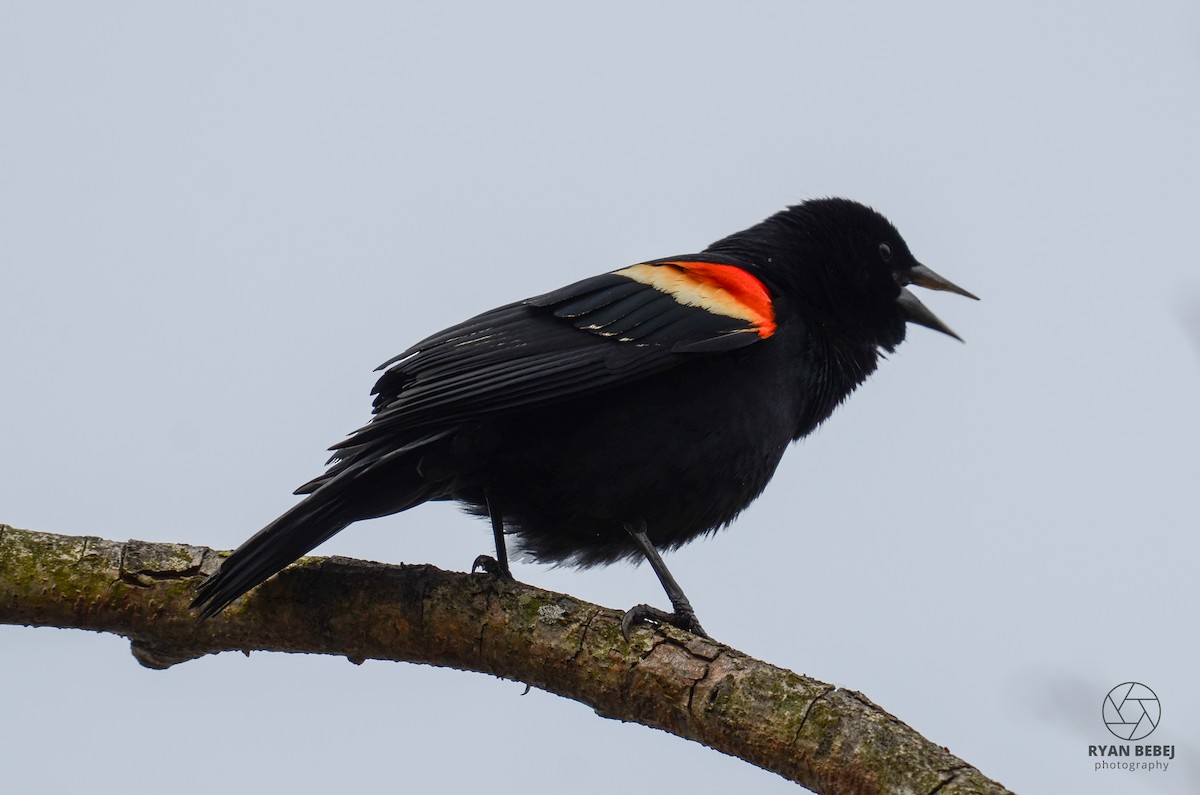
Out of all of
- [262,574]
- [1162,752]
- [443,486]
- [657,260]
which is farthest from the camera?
[657,260]

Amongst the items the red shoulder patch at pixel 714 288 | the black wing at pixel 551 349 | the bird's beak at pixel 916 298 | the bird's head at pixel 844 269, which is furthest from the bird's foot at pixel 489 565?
the bird's beak at pixel 916 298

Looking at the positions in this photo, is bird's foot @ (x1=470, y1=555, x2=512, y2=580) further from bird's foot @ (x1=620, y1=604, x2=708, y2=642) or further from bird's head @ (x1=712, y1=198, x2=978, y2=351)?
bird's head @ (x1=712, y1=198, x2=978, y2=351)

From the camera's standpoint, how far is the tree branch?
10.8ft

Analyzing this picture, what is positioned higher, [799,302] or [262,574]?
[799,302]

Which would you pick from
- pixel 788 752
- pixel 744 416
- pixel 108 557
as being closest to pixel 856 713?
pixel 788 752

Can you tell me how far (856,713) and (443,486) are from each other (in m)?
1.86

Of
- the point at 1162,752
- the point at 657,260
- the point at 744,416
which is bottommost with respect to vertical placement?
the point at 1162,752

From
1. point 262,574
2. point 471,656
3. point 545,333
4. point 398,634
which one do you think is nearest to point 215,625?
point 262,574

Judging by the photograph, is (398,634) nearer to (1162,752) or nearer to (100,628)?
(100,628)

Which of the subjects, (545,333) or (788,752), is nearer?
(788,752)

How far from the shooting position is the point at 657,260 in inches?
198

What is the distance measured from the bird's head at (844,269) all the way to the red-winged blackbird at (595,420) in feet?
1.04

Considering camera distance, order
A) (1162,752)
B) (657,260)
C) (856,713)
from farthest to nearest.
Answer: (657,260)
(856,713)
(1162,752)

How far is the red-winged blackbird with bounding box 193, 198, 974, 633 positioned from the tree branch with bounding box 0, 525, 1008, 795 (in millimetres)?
172
